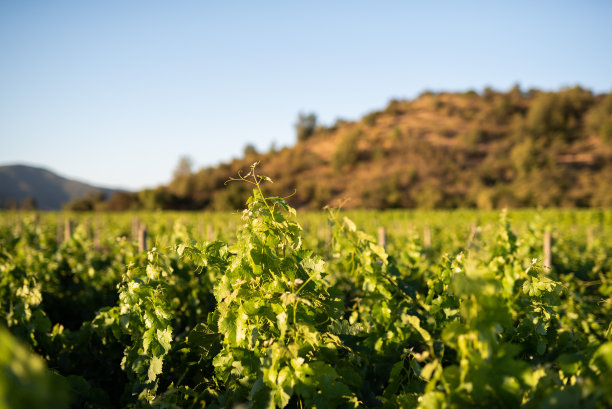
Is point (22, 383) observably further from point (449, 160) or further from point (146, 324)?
point (449, 160)

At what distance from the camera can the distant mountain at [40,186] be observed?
10575 cm

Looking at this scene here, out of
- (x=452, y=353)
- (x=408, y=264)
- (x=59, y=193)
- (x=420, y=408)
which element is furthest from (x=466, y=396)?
(x=59, y=193)

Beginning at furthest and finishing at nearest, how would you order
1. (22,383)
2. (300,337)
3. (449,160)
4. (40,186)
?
(40,186) → (449,160) → (300,337) → (22,383)

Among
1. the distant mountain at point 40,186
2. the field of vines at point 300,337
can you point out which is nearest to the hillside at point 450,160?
the field of vines at point 300,337

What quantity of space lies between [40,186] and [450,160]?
110 m

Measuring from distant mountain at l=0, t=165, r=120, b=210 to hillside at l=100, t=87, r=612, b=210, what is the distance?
67.7 metres

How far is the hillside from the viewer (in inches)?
1703

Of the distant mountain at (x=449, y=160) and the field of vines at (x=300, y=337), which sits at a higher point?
the distant mountain at (x=449, y=160)

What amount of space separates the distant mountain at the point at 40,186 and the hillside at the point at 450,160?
222 ft

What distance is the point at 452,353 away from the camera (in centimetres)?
273

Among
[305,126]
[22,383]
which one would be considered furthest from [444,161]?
[22,383]

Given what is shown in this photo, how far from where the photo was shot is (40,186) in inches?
4424

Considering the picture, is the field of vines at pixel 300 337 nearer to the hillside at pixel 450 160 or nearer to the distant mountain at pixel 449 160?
the distant mountain at pixel 449 160

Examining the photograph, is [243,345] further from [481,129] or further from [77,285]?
[481,129]
